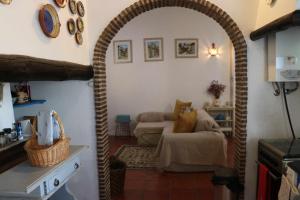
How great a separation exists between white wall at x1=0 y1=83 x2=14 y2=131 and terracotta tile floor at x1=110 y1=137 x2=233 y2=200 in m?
1.76

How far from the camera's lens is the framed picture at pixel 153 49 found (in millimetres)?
6395

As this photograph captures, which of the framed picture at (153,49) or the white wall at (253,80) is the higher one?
the framed picture at (153,49)

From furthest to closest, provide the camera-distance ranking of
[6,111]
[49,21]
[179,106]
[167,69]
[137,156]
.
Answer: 1. [167,69]
2. [179,106]
3. [137,156]
4. [6,111]
5. [49,21]

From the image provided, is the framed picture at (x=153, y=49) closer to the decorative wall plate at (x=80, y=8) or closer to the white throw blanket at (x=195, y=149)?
the white throw blanket at (x=195, y=149)

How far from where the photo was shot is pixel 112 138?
21.5ft

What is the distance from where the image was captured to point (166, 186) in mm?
3754

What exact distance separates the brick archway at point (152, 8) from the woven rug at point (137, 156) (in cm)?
175

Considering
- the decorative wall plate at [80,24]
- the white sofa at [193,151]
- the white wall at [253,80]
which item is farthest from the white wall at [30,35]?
the white sofa at [193,151]

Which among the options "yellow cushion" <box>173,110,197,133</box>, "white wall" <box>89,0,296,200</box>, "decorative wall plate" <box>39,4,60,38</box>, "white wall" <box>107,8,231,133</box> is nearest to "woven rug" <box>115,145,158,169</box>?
"yellow cushion" <box>173,110,197,133</box>

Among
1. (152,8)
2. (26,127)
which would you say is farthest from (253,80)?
(26,127)

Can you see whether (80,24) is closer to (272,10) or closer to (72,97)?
(72,97)

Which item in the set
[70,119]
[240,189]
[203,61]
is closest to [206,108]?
[203,61]

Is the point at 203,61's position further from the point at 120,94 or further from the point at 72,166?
the point at 72,166

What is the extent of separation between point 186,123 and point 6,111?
2.80 metres
